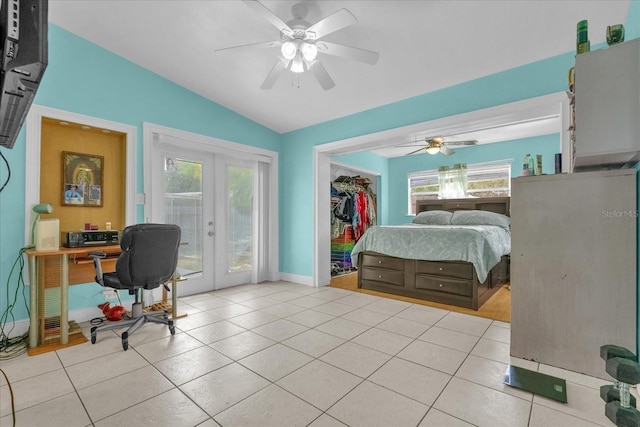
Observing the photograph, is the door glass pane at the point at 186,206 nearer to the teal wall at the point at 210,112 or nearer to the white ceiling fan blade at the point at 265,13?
the teal wall at the point at 210,112

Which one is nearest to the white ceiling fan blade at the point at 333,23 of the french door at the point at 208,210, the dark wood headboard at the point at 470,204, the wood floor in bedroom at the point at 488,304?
the french door at the point at 208,210

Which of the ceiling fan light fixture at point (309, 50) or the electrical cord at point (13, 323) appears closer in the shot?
the ceiling fan light fixture at point (309, 50)

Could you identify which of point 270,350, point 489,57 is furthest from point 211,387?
point 489,57

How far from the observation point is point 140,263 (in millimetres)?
2523

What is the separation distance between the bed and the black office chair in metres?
2.74

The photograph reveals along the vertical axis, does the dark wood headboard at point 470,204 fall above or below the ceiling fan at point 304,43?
below

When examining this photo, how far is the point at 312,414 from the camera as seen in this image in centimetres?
157

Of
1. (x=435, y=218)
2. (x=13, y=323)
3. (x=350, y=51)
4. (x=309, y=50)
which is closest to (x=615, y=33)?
(x=350, y=51)

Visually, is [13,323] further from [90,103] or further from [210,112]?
[210,112]

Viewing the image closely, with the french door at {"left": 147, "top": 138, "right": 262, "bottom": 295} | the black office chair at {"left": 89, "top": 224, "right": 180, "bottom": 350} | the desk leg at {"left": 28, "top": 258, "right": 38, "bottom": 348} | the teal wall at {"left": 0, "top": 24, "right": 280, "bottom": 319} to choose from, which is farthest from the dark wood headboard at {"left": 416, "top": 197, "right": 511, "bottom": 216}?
the desk leg at {"left": 28, "top": 258, "right": 38, "bottom": 348}

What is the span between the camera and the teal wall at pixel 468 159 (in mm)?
5230

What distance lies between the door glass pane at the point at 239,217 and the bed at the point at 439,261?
1.85 m

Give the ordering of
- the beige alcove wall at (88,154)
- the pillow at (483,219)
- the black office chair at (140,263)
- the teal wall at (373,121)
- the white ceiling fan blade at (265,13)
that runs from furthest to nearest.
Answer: the pillow at (483,219) → the beige alcove wall at (88,154) → the teal wall at (373,121) → the black office chair at (140,263) → the white ceiling fan blade at (265,13)

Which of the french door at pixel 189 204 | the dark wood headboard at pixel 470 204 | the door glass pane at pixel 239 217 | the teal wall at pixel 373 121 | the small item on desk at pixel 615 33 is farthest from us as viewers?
the dark wood headboard at pixel 470 204
